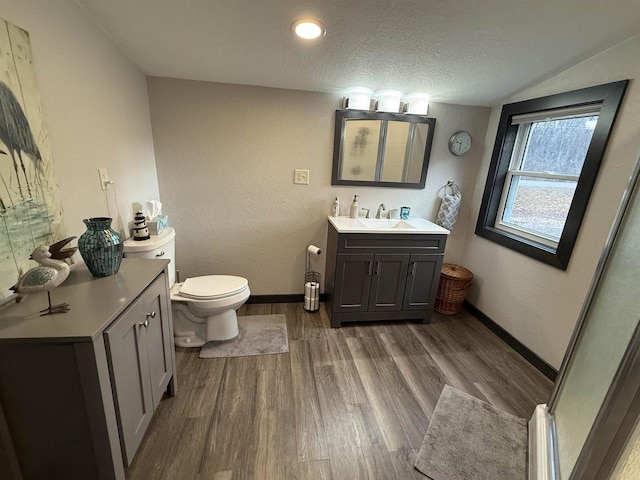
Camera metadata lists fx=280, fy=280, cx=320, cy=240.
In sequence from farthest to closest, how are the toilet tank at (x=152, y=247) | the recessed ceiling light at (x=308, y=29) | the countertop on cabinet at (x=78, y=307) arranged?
the toilet tank at (x=152, y=247) → the recessed ceiling light at (x=308, y=29) → the countertop on cabinet at (x=78, y=307)

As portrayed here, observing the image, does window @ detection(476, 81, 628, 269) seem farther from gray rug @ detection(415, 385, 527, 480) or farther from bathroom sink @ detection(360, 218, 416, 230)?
gray rug @ detection(415, 385, 527, 480)

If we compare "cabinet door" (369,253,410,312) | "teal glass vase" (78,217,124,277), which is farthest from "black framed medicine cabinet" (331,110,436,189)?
"teal glass vase" (78,217,124,277)

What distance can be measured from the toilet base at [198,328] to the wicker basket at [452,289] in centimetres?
189

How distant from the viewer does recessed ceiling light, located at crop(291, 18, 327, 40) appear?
1476 mm

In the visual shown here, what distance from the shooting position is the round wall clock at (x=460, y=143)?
2.56m

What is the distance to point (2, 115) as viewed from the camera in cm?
96

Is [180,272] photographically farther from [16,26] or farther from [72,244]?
[16,26]

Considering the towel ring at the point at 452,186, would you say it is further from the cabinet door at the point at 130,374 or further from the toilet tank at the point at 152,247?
the cabinet door at the point at 130,374

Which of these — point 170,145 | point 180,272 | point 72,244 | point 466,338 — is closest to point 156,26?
point 170,145

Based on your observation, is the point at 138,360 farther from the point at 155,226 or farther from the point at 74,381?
the point at 155,226

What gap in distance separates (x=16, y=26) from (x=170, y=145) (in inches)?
49.0

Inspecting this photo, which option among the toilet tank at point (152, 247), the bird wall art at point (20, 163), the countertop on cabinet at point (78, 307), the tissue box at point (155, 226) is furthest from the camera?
the tissue box at point (155, 226)

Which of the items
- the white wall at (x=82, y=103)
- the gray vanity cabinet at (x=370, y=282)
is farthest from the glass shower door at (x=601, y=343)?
the white wall at (x=82, y=103)

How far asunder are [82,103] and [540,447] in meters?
2.79
